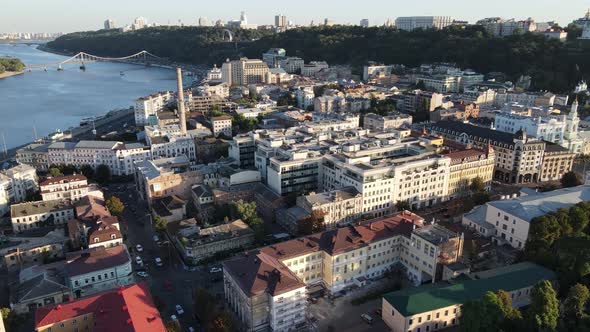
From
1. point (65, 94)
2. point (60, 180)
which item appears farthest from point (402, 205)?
point (65, 94)

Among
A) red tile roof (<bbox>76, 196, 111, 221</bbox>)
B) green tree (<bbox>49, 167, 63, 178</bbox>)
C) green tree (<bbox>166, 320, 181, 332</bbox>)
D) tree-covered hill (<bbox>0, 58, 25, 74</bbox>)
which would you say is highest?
tree-covered hill (<bbox>0, 58, 25, 74</bbox>)

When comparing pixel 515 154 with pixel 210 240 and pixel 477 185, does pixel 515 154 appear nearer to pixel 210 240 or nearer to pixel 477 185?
pixel 477 185

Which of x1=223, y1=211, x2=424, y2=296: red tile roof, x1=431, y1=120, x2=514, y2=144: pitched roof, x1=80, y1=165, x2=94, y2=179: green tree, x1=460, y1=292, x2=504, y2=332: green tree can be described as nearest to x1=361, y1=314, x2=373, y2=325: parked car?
x1=223, y1=211, x2=424, y2=296: red tile roof

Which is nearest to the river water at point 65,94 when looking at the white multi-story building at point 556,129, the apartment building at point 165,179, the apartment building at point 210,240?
the apartment building at point 165,179

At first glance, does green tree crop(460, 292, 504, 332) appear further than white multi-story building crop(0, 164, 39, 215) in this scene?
No

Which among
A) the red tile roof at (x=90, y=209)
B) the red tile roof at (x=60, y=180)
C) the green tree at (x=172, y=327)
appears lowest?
the green tree at (x=172, y=327)

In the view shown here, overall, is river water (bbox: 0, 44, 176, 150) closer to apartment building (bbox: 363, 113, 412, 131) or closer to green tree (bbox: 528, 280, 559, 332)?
apartment building (bbox: 363, 113, 412, 131)

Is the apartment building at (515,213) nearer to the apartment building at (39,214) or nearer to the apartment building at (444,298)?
the apartment building at (444,298)
